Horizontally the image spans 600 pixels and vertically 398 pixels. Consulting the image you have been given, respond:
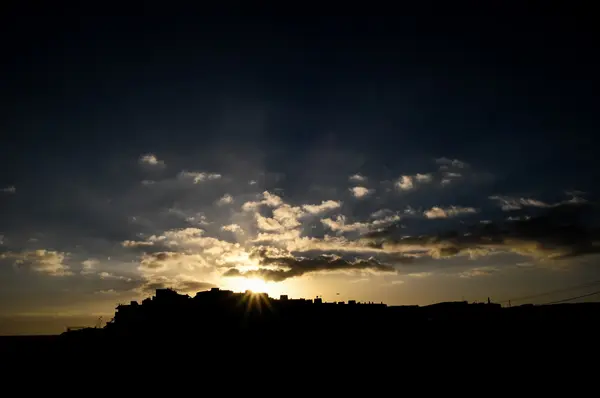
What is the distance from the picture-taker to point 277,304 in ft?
158

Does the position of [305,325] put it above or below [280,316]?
below

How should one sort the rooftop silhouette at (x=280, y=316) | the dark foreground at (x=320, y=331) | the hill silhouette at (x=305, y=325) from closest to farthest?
the dark foreground at (x=320, y=331), the hill silhouette at (x=305, y=325), the rooftop silhouette at (x=280, y=316)

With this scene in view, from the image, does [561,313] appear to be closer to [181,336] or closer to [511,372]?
[511,372]

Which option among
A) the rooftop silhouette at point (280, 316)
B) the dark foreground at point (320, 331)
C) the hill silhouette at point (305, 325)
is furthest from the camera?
the rooftop silhouette at point (280, 316)

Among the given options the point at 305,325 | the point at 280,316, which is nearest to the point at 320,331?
the point at 305,325

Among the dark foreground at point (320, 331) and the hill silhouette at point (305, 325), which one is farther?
the hill silhouette at point (305, 325)

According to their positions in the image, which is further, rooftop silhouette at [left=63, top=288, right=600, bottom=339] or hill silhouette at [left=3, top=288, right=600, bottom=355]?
rooftop silhouette at [left=63, top=288, right=600, bottom=339]

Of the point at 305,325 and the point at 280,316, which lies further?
the point at 280,316

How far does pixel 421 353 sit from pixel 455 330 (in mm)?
4582

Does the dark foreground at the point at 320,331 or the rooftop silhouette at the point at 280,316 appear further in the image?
the rooftop silhouette at the point at 280,316

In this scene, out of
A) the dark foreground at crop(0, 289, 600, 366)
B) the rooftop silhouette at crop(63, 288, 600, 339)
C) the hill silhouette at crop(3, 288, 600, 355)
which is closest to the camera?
the dark foreground at crop(0, 289, 600, 366)

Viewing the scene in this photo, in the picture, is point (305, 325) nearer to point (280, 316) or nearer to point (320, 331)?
point (320, 331)

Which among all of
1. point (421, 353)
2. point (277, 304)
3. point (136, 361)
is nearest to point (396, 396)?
point (421, 353)

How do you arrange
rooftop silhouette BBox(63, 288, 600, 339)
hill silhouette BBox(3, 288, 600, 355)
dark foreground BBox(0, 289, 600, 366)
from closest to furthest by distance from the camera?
dark foreground BBox(0, 289, 600, 366), hill silhouette BBox(3, 288, 600, 355), rooftop silhouette BBox(63, 288, 600, 339)
